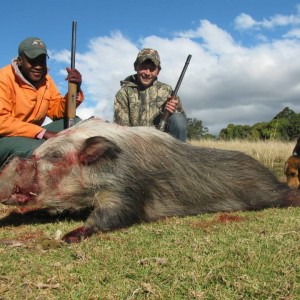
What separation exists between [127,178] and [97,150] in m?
0.36

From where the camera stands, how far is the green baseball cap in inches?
214

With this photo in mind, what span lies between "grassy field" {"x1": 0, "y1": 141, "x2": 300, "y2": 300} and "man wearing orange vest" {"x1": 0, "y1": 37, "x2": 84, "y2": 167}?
1695mm

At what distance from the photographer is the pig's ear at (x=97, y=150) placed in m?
4.01

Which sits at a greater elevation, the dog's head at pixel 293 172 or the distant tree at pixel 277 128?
the distant tree at pixel 277 128

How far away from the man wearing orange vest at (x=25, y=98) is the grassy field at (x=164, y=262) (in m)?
1.70

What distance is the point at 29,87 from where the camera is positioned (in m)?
5.68

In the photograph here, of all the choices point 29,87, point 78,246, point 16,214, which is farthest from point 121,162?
point 29,87

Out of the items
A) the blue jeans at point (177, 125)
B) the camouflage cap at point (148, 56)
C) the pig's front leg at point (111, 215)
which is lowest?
the pig's front leg at point (111, 215)

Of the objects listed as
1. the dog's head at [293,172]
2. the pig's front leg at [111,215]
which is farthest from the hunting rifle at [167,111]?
the pig's front leg at [111,215]

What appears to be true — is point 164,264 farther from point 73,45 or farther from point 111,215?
point 73,45

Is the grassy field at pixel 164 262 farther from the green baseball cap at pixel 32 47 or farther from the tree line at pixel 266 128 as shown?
the tree line at pixel 266 128

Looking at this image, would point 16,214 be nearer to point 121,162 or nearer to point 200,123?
point 121,162

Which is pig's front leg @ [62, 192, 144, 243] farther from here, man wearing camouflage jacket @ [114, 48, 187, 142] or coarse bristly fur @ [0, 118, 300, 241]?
man wearing camouflage jacket @ [114, 48, 187, 142]

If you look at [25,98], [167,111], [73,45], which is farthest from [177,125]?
[25,98]
